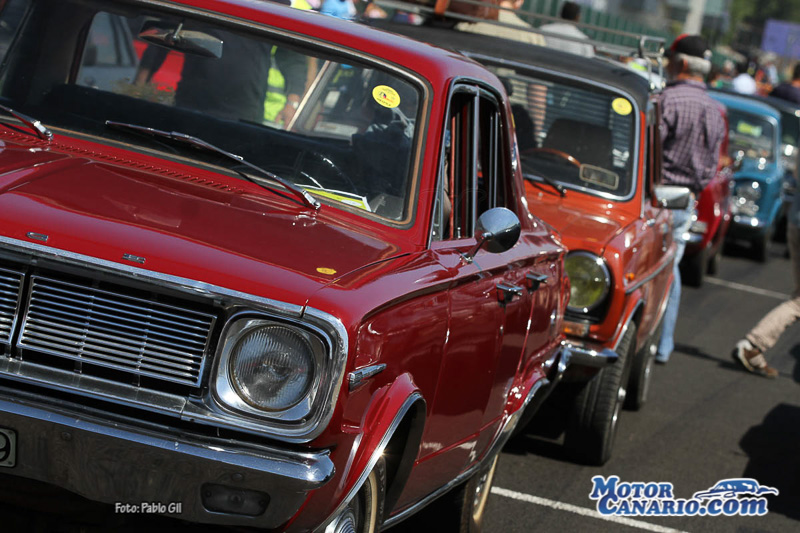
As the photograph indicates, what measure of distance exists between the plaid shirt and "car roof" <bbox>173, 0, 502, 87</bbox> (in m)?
5.66

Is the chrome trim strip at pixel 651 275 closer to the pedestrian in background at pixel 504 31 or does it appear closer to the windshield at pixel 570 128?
the windshield at pixel 570 128

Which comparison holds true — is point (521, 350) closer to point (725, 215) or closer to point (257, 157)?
point (257, 157)

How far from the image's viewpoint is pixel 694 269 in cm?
1423

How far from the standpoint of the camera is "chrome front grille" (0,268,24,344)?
10.5 ft

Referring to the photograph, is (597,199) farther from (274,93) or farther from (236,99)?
(236,99)

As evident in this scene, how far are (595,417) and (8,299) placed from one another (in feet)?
13.8

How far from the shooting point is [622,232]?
711cm

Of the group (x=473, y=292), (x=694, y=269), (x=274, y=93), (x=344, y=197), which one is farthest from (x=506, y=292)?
(x=694, y=269)

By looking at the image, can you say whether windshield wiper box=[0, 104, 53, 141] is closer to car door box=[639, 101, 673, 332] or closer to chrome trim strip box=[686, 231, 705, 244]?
car door box=[639, 101, 673, 332]

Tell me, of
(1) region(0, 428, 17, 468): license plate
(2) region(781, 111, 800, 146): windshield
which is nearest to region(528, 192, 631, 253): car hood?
(1) region(0, 428, 17, 468): license plate

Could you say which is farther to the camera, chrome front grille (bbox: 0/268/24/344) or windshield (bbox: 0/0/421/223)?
windshield (bbox: 0/0/421/223)

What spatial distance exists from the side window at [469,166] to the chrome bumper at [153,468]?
1.40 meters

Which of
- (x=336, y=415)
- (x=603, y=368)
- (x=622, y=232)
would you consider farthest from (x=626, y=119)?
(x=336, y=415)

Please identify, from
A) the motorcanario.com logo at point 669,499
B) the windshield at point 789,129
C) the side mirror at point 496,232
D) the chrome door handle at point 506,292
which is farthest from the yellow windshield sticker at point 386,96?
the windshield at point 789,129
